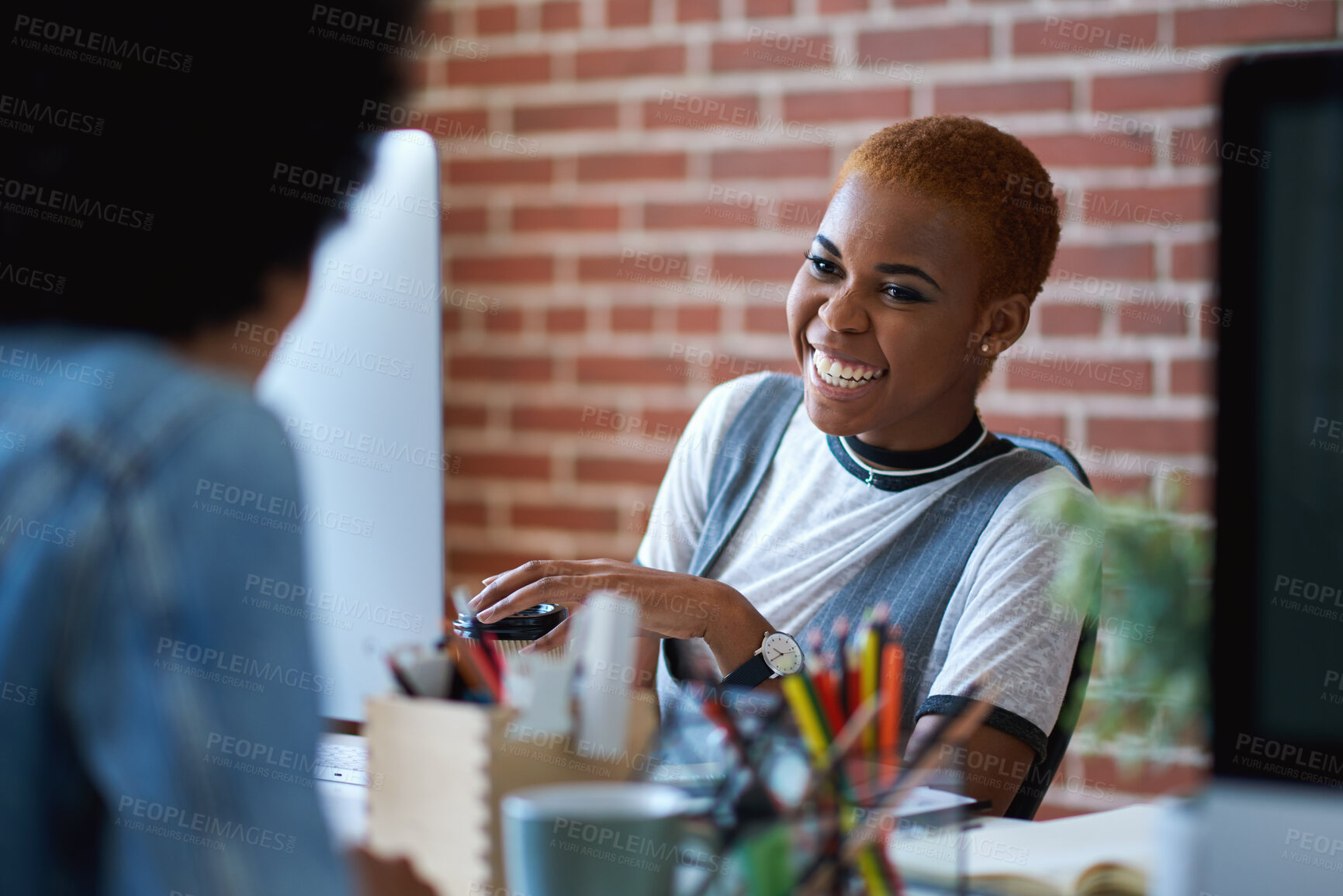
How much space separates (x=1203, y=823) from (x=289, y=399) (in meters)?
0.73

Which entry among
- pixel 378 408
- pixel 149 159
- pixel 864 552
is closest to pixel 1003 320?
pixel 864 552

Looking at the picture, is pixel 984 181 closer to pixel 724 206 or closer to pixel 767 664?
pixel 767 664

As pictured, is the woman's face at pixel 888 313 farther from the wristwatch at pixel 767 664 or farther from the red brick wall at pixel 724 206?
the red brick wall at pixel 724 206

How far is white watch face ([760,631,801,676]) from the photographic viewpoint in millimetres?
1340

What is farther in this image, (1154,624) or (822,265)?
(822,265)

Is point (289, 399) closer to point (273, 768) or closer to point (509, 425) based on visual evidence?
point (273, 768)

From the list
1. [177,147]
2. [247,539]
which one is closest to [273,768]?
[247,539]

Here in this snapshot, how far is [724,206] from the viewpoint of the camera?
7.55 feet

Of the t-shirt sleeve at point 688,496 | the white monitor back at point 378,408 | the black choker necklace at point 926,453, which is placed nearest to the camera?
the white monitor back at point 378,408

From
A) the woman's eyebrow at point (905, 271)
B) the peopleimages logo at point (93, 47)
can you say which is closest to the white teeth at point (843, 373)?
the woman's eyebrow at point (905, 271)

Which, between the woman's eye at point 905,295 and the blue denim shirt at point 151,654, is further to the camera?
the woman's eye at point 905,295

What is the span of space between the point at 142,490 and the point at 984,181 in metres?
1.07

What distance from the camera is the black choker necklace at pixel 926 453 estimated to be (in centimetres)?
145

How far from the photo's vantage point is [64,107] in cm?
63
